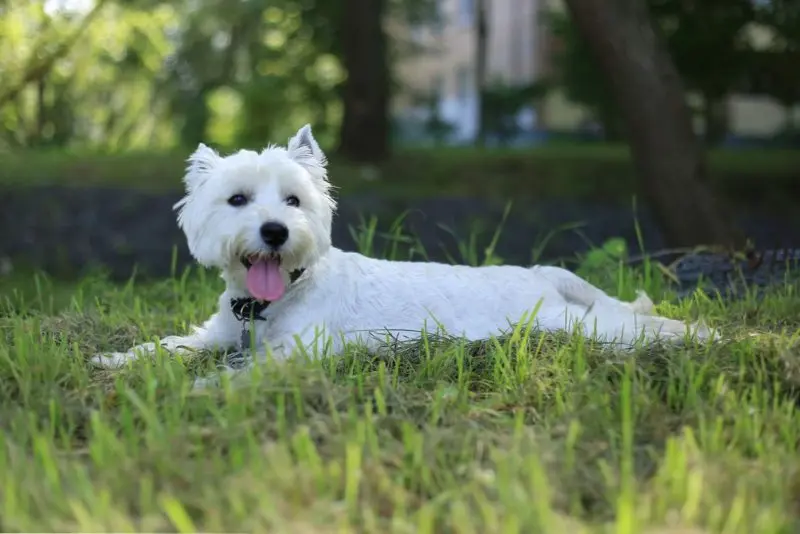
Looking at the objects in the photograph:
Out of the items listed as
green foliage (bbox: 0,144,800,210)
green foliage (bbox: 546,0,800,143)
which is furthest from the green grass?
green foliage (bbox: 546,0,800,143)

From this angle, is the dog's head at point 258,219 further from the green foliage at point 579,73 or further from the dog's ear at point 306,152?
the green foliage at point 579,73

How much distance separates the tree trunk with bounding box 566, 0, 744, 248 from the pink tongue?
5.65m

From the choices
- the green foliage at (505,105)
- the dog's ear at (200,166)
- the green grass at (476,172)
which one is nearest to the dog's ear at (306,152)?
the dog's ear at (200,166)

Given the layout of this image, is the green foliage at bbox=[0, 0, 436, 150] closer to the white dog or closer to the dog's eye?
the white dog

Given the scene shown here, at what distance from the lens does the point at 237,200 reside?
4215 millimetres

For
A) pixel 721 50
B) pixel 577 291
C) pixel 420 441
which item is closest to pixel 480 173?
pixel 721 50

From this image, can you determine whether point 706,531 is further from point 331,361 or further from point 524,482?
point 331,361

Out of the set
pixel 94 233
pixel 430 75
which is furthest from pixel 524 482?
pixel 430 75

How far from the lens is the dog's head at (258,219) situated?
406cm

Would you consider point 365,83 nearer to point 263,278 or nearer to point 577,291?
point 577,291

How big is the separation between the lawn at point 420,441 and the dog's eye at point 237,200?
741 millimetres

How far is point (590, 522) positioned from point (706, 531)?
325mm

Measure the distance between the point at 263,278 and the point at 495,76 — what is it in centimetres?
2018

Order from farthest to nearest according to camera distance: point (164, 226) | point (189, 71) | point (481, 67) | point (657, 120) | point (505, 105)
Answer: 1. point (481, 67)
2. point (189, 71)
3. point (505, 105)
4. point (164, 226)
5. point (657, 120)
